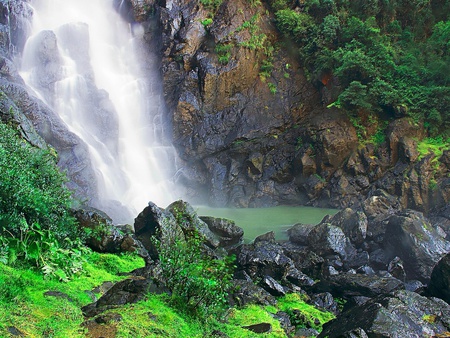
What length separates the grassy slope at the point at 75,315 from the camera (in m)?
4.74

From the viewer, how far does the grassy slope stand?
4.74 m

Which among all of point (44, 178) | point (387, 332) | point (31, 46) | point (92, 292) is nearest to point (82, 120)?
point (31, 46)

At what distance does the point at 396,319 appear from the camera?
19.8ft

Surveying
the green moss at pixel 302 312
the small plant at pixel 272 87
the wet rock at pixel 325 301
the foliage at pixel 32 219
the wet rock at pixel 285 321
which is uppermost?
the small plant at pixel 272 87

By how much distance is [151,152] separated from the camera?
26.3 meters

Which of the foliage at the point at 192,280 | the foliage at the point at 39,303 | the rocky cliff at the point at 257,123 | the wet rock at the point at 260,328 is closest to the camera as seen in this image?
the foliage at the point at 39,303

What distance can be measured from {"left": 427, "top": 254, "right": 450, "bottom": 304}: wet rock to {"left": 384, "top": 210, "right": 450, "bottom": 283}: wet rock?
3.54 meters

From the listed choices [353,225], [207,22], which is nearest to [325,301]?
[353,225]

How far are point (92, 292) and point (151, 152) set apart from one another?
2006 centimetres

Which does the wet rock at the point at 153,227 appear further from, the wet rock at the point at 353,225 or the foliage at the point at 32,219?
the wet rock at the point at 353,225

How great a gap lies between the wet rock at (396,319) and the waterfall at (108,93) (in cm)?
1504

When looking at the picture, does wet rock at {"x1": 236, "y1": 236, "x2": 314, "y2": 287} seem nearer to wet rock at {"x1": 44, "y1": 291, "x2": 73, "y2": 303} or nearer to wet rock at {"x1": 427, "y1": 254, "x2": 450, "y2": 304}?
wet rock at {"x1": 427, "y1": 254, "x2": 450, "y2": 304}

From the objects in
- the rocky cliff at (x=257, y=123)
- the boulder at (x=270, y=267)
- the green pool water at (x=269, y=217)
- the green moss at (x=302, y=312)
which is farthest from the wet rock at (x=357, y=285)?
the rocky cliff at (x=257, y=123)

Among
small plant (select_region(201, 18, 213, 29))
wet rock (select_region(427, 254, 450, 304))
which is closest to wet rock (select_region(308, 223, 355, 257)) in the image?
wet rock (select_region(427, 254, 450, 304))
